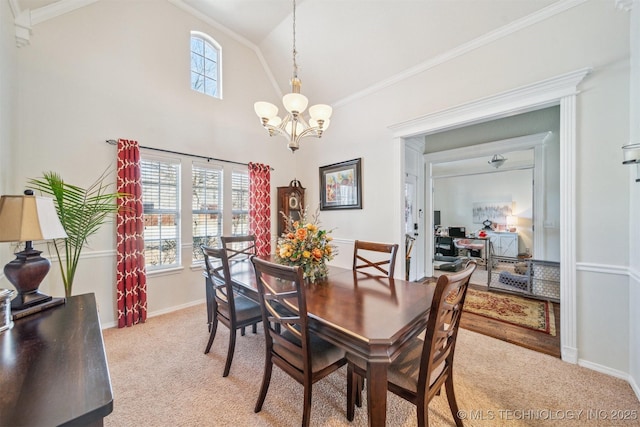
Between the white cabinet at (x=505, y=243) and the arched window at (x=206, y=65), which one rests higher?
the arched window at (x=206, y=65)

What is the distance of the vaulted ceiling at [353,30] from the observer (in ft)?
8.21

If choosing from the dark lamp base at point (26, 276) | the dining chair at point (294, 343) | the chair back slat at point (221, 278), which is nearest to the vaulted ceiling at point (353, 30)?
the dark lamp base at point (26, 276)

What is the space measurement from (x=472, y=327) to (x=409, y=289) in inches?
65.0

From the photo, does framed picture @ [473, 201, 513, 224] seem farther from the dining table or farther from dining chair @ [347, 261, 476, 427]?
dining chair @ [347, 261, 476, 427]

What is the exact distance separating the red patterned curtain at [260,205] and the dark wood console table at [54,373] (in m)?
2.82

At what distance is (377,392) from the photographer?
1146 millimetres

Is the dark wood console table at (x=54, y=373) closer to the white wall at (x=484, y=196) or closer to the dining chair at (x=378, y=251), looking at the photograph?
the dining chair at (x=378, y=251)

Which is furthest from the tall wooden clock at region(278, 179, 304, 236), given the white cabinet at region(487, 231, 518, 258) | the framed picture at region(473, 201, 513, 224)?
the framed picture at region(473, 201, 513, 224)

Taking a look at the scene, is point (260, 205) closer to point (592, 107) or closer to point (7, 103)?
point (7, 103)

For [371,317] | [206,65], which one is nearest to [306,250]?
[371,317]

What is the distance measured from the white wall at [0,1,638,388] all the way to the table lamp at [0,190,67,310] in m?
1.31

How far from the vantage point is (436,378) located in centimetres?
137

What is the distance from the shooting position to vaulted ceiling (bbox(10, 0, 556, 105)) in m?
2.50

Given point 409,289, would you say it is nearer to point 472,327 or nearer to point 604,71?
point 472,327
